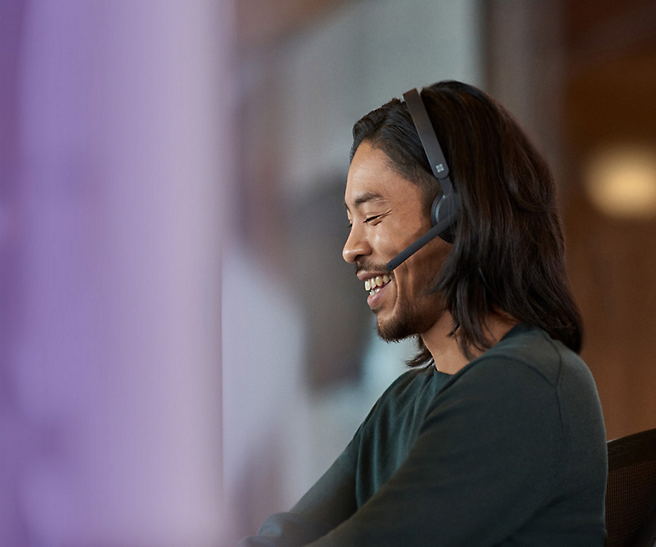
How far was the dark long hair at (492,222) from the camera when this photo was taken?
0.80m

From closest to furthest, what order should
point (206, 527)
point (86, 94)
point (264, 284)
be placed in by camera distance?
1. point (86, 94)
2. point (206, 527)
3. point (264, 284)

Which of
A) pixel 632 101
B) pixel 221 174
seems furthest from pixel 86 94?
pixel 632 101

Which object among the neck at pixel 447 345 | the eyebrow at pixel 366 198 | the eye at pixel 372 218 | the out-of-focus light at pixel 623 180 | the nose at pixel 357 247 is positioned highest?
the out-of-focus light at pixel 623 180

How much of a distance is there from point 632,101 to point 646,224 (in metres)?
0.32

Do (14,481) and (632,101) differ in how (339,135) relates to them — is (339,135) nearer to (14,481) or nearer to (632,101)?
(14,481)

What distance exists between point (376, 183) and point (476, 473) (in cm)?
39

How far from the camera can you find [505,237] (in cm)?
80

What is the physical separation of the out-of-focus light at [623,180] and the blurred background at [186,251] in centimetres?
37

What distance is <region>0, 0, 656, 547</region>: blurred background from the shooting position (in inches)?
28.7

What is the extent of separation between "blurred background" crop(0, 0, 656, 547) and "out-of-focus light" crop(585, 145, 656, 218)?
37 centimetres

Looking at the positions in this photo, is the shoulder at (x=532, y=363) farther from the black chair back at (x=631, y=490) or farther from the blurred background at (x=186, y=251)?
the blurred background at (x=186, y=251)

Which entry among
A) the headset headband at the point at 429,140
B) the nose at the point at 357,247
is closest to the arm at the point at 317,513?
the nose at the point at 357,247

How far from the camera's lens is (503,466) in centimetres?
64

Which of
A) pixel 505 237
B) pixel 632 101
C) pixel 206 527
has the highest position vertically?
pixel 632 101
